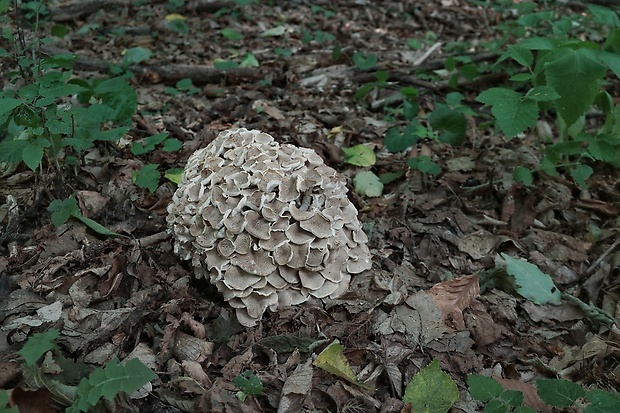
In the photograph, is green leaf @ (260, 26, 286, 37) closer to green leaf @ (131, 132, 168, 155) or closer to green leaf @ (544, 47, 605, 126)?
green leaf @ (131, 132, 168, 155)

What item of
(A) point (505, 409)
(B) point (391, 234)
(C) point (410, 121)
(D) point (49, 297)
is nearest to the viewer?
(A) point (505, 409)

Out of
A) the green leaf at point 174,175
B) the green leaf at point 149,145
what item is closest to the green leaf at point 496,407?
the green leaf at point 174,175

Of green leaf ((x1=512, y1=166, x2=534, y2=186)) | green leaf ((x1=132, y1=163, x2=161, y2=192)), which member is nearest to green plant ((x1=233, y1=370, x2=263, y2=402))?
green leaf ((x1=132, y1=163, x2=161, y2=192))

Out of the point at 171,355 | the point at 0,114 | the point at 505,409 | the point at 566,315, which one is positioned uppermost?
the point at 0,114

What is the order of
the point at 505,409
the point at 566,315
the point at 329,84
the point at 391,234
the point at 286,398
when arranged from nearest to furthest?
the point at 505,409, the point at 286,398, the point at 566,315, the point at 391,234, the point at 329,84

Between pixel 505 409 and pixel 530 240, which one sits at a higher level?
pixel 505 409

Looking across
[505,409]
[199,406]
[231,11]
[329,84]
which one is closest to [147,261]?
[199,406]

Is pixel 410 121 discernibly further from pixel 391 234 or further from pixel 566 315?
pixel 566 315
